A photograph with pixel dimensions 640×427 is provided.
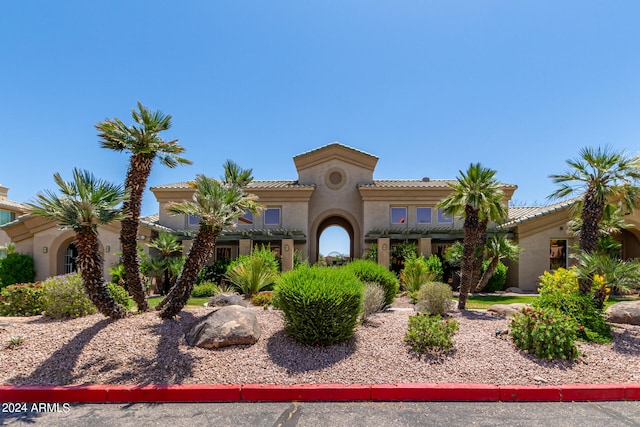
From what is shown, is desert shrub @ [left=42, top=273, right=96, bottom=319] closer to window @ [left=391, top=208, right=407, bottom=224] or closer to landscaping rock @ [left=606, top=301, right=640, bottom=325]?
landscaping rock @ [left=606, top=301, right=640, bottom=325]

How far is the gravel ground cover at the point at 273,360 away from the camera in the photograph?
6.16m

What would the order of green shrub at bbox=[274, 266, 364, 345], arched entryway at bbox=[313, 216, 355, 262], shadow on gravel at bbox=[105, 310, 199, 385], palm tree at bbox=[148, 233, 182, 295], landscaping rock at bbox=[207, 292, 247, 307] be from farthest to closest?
arched entryway at bbox=[313, 216, 355, 262]
palm tree at bbox=[148, 233, 182, 295]
landscaping rock at bbox=[207, 292, 247, 307]
green shrub at bbox=[274, 266, 364, 345]
shadow on gravel at bbox=[105, 310, 199, 385]

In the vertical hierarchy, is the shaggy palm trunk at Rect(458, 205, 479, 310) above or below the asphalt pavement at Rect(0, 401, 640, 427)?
above

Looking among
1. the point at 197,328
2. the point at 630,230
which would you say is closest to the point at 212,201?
the point at 197,328

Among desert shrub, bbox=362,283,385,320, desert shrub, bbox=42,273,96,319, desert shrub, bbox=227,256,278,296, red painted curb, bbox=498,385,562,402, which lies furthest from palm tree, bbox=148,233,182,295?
red painted curb, bbox=498,385,562,402

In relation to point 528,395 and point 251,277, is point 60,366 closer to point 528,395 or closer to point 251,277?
point 528,395

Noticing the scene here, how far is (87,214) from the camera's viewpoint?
742 cm

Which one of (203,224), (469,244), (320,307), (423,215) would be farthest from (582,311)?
(423,215)

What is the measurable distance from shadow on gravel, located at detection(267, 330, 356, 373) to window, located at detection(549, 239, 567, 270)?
1808 cm

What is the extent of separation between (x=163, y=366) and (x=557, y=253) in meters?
21.9

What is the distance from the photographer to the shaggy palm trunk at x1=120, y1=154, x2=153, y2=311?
8.73 meters

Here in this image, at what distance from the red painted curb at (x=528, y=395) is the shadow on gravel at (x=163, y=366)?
5451mm

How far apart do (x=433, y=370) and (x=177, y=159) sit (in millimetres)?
7918

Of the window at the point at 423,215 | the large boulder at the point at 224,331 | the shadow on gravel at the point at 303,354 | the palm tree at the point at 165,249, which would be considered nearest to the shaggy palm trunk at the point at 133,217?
the large boulder at the point at 224,331
